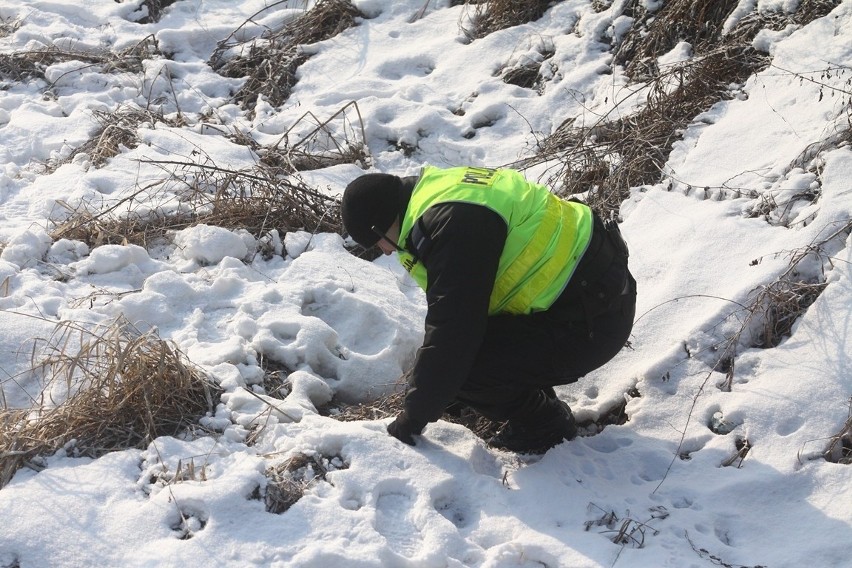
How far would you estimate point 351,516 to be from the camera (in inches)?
107

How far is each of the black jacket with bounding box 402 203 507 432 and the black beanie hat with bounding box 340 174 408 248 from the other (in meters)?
0.16

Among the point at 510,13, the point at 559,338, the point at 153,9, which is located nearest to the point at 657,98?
the point at 510,13

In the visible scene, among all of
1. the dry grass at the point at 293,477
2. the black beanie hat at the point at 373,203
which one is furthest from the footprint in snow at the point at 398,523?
the black beanie hat at the point at 373,203

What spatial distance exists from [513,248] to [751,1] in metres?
3.35

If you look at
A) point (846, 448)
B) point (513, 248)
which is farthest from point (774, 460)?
point (513, 248)

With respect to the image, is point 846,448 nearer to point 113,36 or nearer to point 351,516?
point 351,516

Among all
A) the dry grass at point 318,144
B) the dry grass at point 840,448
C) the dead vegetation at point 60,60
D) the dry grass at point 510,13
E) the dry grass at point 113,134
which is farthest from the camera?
the dry grass at point 510,13

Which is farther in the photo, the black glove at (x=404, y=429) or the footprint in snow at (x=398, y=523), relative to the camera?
the black glove at (x=404, y=429)

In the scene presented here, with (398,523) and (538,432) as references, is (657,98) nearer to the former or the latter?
(538,432)

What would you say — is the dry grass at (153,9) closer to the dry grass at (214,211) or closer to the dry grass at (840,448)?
the dry grass at (214,211)

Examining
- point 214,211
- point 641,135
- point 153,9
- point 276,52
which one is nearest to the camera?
point 214,211

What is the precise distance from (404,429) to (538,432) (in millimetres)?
500

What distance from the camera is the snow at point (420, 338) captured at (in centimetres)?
267

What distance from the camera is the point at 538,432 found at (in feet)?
10.1
